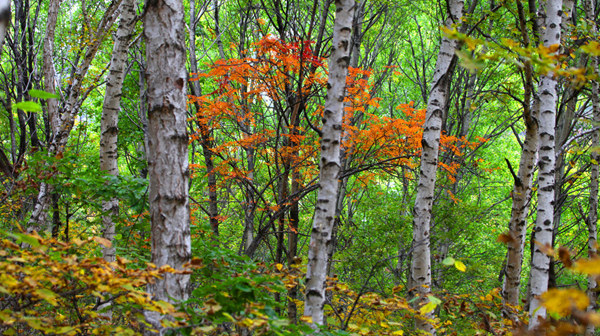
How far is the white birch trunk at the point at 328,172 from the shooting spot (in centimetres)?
280

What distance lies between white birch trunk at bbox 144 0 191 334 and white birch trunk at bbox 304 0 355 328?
3.45ft

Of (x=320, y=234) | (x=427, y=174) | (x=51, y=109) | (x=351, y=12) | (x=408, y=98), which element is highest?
(x=408, y=98)

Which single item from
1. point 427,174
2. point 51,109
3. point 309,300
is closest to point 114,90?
point 51,109

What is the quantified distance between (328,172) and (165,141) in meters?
1.25

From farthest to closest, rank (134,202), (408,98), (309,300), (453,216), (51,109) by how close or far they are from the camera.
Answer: (408,98) → (453,216) → (51,109) → (134,202) → (309,300)

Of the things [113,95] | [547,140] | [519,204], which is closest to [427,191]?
[519,204]

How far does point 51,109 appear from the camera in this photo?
5.48 m

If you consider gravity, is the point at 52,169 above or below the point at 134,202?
above

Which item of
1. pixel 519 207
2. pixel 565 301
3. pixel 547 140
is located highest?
pixel 547 140

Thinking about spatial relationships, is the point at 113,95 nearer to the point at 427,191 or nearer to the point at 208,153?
the point at 208,153

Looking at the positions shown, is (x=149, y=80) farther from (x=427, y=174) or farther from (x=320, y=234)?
(x=427, y=174)

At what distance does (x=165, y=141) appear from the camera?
6.92ft

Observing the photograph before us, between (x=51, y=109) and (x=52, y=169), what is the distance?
103 inches

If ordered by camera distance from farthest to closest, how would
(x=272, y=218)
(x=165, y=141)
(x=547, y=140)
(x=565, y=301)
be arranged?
(x=272, y=218), (x=547, y=140), (x=165, y=141), (x=565, y=301)
